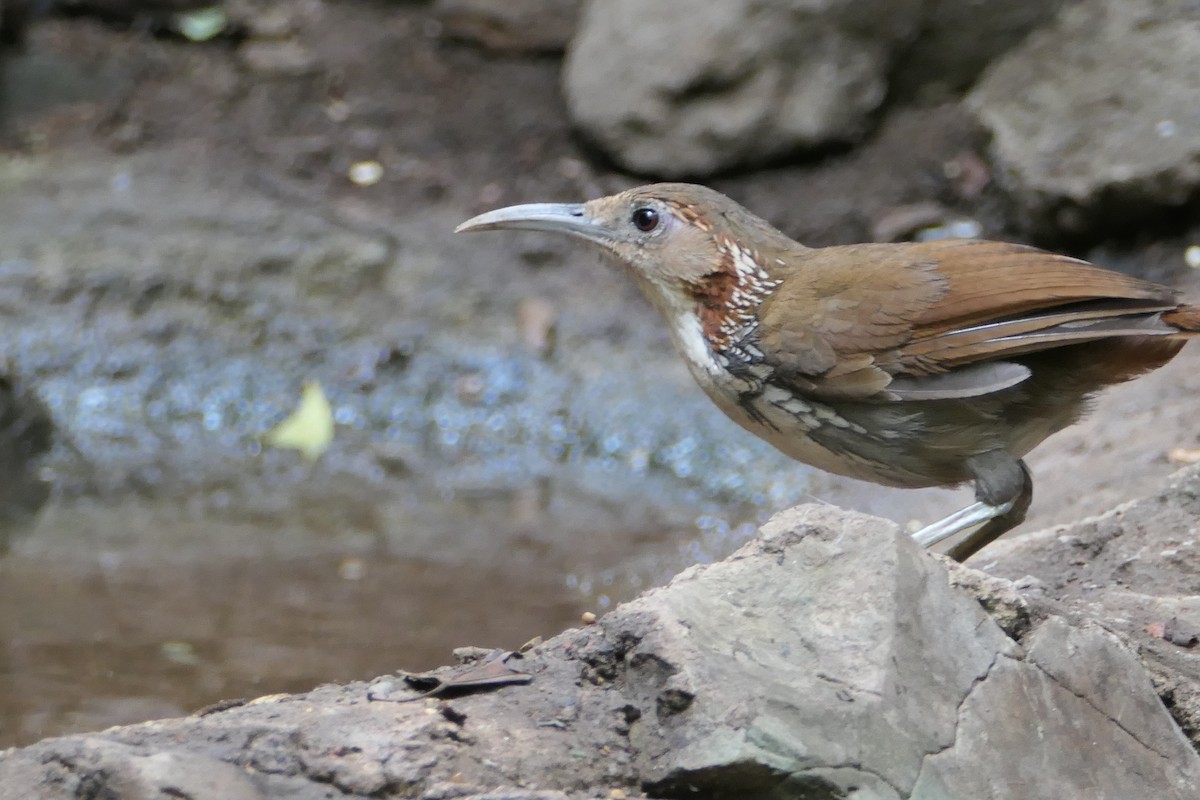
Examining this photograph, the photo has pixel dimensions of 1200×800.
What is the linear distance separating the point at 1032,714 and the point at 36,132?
6.53 m

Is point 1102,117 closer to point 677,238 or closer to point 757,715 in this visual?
point 677,238

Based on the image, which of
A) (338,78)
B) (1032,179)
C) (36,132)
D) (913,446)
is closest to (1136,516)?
(913,446)

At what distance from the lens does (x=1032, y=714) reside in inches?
95.3

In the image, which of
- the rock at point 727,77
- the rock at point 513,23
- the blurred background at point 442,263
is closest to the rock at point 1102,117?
the blurred background at point 442,263

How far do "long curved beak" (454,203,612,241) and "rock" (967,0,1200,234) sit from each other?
343 cm

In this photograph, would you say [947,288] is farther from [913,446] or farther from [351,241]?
[351,241]

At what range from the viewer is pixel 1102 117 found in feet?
22.1

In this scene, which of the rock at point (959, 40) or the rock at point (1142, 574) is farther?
the rock at point (959, 40)

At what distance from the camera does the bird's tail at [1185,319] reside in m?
3.43

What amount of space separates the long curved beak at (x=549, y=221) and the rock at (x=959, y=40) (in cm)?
371

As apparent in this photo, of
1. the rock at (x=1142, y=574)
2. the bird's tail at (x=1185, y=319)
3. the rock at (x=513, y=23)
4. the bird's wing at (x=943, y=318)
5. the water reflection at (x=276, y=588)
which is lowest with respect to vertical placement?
the water reflection at (x=276, y=588)

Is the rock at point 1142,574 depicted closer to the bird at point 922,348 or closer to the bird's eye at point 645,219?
the bird at point 922,348

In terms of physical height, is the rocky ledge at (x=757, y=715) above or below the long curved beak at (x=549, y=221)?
above

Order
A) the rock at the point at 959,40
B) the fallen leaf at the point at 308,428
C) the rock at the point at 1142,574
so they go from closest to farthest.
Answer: the rock at the point at 1142,574
the fallen leaf at the point at 308,428
the rock at the point at 959,40
